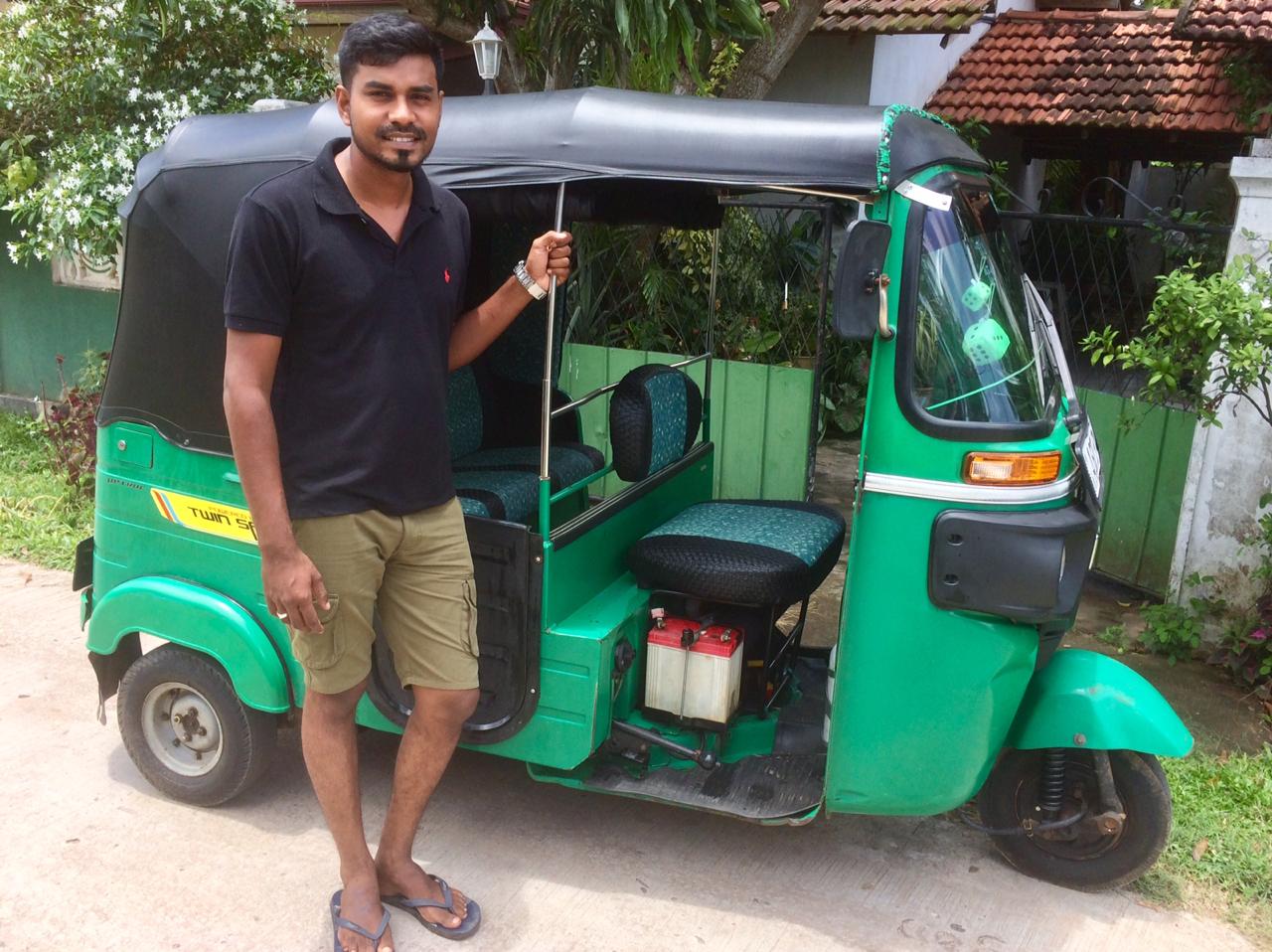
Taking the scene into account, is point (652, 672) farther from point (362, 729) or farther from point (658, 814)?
point (362, 729)

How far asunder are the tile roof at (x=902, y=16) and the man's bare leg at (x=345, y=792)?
25.7 feet

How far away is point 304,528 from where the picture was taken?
104 inches

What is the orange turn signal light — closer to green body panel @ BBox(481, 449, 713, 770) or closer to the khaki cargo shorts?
green body panel @ BBox(481, 449, 713, 770)

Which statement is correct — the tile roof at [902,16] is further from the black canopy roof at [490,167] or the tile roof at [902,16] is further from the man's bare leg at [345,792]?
the man's bare leg at [345,792]

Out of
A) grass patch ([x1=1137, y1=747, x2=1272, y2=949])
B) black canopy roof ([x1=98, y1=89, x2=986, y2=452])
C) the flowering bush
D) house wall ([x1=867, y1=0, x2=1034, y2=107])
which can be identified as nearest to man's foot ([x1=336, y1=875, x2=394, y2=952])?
black canopy roof ([x1=98, y1=89, x2=986, y2=452])

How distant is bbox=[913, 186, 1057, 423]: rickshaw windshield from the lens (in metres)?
2.79

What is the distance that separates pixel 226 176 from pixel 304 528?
1.23 metres

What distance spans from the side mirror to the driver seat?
0.81 metres

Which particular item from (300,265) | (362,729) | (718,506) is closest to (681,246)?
(718,506)

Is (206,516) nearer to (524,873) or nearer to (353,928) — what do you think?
(353,928)

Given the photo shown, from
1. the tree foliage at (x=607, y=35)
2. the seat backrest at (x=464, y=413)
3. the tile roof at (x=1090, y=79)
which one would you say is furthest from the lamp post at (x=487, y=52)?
the tile roof at (x=1090, y=79)

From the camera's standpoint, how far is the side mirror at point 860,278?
8.79 ft

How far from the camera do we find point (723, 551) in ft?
10.9

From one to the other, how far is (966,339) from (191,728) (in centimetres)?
266
